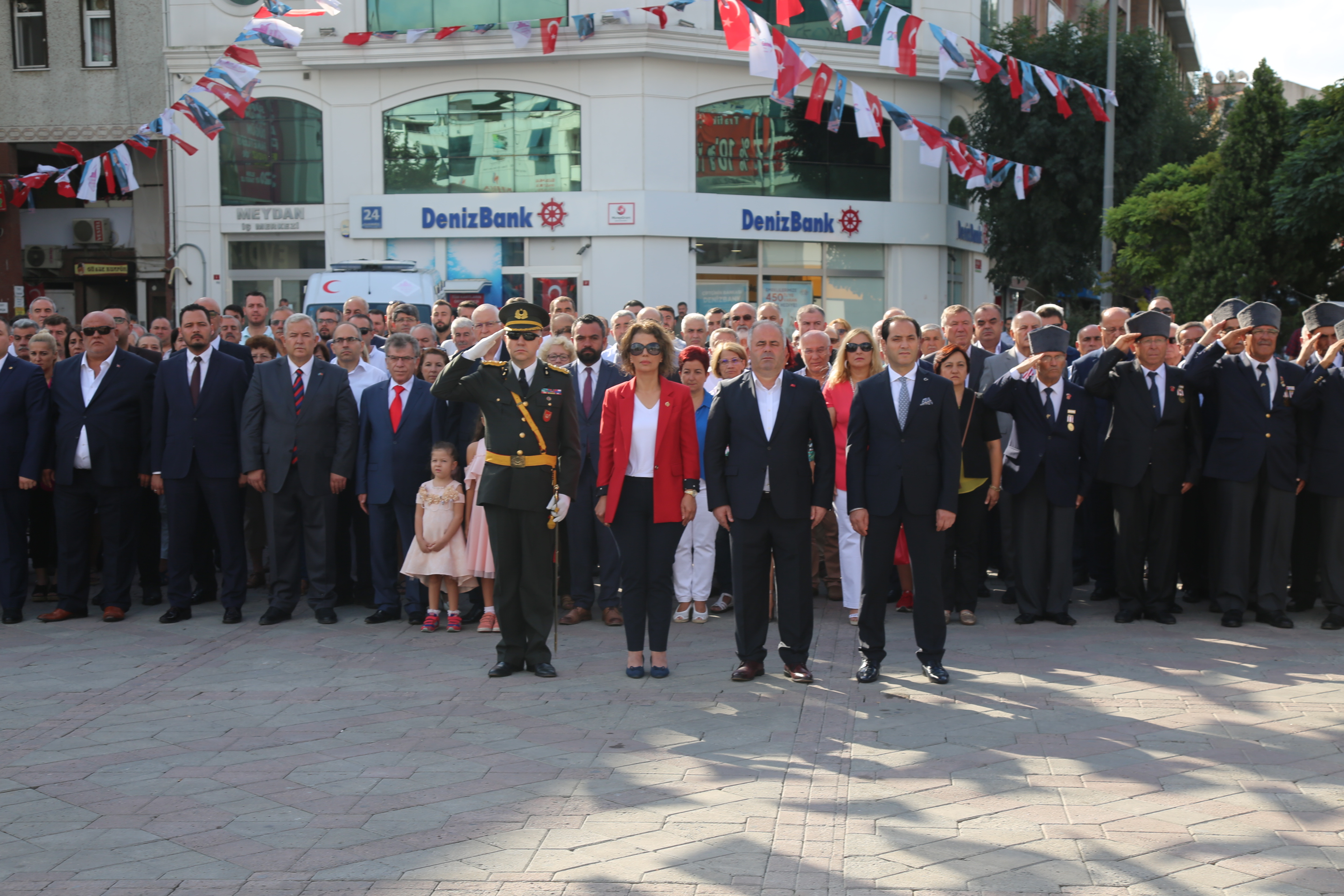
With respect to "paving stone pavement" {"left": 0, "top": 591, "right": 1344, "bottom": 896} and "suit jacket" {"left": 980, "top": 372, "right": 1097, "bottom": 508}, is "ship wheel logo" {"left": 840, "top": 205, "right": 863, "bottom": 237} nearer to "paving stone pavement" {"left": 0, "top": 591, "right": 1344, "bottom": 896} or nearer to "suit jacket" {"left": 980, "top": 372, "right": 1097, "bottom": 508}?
"suit jacket" {"left": 980, "top": 372, "right": 1097, "bottom": 508}

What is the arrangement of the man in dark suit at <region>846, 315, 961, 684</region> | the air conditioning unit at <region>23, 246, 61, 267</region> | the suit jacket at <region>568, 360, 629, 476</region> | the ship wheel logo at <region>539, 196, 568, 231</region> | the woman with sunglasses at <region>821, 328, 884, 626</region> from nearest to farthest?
the man in dark suit at <region>846, 315, 961, 684</region> → the woman with sunglasses at <region>821, 328, 884, 626</region> → the suit jacket at <region>568, 360, 629, 476</region> → the ship wheel logo at <region>539, 196, 568, 231</region> → the air conditioning unit at <region>23, 246, 61, 267</region>

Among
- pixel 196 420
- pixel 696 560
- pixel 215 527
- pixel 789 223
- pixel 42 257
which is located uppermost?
pixel 789 223

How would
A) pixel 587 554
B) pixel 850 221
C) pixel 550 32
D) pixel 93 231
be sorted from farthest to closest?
pixel 93 231 → pixel 850 221 → pixel 550 32 → pixel 587 554

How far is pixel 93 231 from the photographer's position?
27.1 m

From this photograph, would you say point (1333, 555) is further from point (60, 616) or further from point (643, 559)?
point (60, 616)

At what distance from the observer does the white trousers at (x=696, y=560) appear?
9.05 metres

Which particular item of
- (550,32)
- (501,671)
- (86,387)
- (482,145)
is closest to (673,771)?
(501,671)

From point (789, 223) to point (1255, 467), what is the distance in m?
17.4

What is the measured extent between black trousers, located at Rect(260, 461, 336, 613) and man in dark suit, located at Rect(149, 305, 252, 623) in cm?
28

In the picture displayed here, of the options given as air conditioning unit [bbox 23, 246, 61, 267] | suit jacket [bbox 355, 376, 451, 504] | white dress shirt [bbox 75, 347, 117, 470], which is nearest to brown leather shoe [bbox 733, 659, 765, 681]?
suit jacket [bbox 355, 376, 451, 504]

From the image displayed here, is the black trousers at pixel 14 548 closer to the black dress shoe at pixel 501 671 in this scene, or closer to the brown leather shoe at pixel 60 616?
the brown leather shoe at pixel 60 616

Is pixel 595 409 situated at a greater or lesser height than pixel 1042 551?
greater

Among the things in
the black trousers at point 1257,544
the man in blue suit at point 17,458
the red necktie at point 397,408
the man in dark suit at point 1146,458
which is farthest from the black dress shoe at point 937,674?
the man in blue suit at point 17,458

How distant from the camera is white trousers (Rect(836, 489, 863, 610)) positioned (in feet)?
28.7
